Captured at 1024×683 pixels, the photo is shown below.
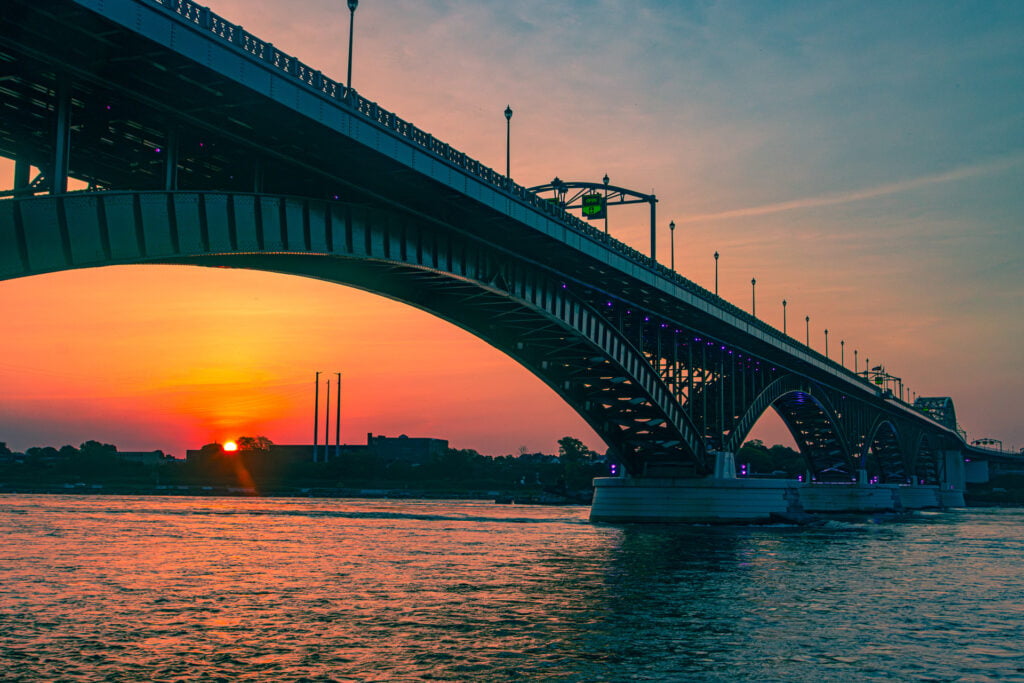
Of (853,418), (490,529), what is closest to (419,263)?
(490,529)

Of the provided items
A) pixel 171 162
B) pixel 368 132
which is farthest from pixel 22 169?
pixel 368 132

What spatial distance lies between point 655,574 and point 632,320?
99.6 feet

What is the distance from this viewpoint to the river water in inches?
786

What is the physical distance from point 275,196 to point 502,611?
553 inches

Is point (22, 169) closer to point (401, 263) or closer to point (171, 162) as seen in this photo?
point (171, 162)

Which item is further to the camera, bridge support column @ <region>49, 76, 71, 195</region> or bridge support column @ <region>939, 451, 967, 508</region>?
bridge support column @ <region>939, 451, 967, 508</region>

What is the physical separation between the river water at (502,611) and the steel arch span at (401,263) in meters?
9.25

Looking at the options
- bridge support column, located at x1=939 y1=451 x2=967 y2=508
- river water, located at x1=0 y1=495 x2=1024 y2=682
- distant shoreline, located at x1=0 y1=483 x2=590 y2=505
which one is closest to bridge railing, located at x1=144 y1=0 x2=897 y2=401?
river water, located at x1=0 y1=495 x2=1024 y2=682

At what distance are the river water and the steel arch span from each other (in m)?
9.25

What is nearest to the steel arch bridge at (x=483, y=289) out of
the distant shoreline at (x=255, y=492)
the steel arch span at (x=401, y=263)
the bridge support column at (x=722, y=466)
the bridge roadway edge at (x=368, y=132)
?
the steel arch span at (x=401, y=263)

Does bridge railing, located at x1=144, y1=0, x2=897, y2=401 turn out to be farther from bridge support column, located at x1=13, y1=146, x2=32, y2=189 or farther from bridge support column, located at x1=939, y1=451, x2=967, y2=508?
bridge support column, located at x1=939, y1=451, x2=967, y2=508

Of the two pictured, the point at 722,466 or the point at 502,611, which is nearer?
the point at 502,611

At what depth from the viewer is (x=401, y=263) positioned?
126 feet

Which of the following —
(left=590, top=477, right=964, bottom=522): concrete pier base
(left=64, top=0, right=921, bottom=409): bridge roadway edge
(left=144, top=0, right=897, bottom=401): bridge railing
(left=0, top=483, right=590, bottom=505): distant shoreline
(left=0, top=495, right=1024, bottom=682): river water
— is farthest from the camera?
(left=0, top=483, right=590, bottom=505): distant shoreline
